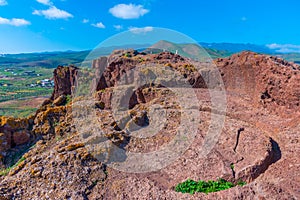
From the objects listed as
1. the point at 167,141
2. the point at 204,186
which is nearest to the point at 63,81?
the point at 167,141

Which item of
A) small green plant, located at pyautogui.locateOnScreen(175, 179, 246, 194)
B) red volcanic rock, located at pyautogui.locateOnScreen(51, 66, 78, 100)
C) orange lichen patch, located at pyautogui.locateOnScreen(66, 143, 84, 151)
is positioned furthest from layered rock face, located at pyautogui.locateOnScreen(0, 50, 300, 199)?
red volcanic rock, located at pyautogui.locateOnScreen(51, 66, 78, 100)

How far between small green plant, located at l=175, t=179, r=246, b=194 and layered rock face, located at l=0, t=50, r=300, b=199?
282mm

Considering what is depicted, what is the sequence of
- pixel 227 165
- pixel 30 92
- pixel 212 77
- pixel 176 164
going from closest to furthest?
pixel 227 165 → pixel 176 164 → pixel 212 77 → pixel 30 92

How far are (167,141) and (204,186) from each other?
3.62m

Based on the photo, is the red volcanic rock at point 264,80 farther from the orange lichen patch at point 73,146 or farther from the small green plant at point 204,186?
the orange lichen patch at point 73,146

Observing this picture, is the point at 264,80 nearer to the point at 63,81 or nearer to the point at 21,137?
the point at 21,137

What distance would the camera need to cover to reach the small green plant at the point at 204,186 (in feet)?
32.8

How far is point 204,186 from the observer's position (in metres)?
10.2

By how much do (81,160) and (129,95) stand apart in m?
8.77

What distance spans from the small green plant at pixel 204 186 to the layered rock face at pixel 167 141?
0.28 meters

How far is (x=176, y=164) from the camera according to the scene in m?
11.8

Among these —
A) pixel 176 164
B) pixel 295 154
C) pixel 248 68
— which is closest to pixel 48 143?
pixel 176 164

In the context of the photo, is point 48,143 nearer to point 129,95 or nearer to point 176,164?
point 129,95

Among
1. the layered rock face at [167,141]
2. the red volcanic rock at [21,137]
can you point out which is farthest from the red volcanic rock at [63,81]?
the red volcanic rock at [21,137]
